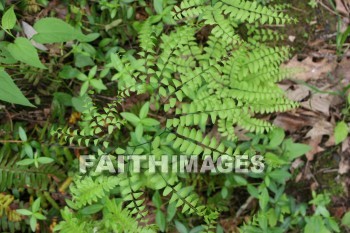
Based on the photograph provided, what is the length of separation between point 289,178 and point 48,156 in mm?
1948

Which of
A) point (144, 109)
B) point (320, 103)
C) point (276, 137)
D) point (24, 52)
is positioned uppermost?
point (24, 52)

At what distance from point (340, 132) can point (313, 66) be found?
61 centimetres

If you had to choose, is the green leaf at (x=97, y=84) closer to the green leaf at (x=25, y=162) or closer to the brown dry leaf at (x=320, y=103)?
the green leaf at (x=25, y=162)

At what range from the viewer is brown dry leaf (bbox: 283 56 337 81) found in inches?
140

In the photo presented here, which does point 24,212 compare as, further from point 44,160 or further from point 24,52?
point 24,52

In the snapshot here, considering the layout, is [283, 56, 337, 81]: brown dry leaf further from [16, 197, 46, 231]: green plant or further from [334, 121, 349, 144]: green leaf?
[16, 197, 46, 231]: green plant

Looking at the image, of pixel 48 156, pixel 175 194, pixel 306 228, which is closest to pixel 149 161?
pixel 175 194

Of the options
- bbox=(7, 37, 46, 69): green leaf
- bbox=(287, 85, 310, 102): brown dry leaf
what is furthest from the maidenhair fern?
bbox=(7, 37, 46, 69): green leaf

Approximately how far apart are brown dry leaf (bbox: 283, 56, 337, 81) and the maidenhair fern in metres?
0.43

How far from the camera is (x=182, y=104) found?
9.07ft

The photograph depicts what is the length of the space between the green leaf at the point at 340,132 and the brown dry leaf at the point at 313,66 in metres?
0.46

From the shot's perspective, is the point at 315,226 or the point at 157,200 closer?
the point at 157,200

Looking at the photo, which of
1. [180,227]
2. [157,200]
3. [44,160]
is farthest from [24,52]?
[180,227]

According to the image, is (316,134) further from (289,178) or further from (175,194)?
(175,194)
